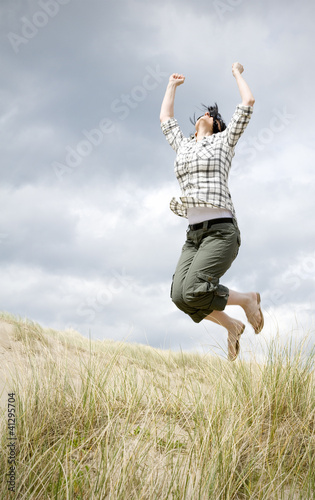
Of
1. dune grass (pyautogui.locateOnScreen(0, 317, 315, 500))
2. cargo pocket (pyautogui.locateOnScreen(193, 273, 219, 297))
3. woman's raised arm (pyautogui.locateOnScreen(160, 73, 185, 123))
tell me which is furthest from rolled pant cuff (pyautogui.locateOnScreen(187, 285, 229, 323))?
woman's raised arm (pyautogui.locateOnScreen(160, 73, 185, 123))

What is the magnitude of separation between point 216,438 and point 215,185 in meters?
2.28

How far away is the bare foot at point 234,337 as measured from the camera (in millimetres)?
4082

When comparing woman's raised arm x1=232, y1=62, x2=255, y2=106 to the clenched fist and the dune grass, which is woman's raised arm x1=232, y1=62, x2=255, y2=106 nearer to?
the clenched fist

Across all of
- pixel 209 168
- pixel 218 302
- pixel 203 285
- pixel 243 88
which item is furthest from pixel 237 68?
pixel 218 302

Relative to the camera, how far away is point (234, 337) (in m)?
4.23

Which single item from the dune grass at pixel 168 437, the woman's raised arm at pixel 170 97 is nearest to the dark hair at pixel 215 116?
the woman's raised arm at pixel 170 97

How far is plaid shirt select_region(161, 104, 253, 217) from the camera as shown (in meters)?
4.04

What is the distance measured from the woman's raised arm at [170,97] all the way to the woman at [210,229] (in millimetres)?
519

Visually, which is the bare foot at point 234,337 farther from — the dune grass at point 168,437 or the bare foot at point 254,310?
the dune grass at point 168,437

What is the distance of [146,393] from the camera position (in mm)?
3451

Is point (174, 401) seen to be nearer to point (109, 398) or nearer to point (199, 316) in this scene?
point (109, 398)

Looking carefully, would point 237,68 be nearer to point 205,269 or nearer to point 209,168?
point 209,168

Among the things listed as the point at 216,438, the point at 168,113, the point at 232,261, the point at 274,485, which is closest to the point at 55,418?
the point at 216,438

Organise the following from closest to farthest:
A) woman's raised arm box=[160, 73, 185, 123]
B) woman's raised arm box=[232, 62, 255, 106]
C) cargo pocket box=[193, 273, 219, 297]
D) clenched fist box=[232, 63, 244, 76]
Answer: cargo pocket box=[193, 273, 219, 297] → woman's raised arm box=[232, 62, 255, 106] → clenched fist box=[232, 63, 244, 76] → woman's raised arm box=[160, 73, 185, 123]
